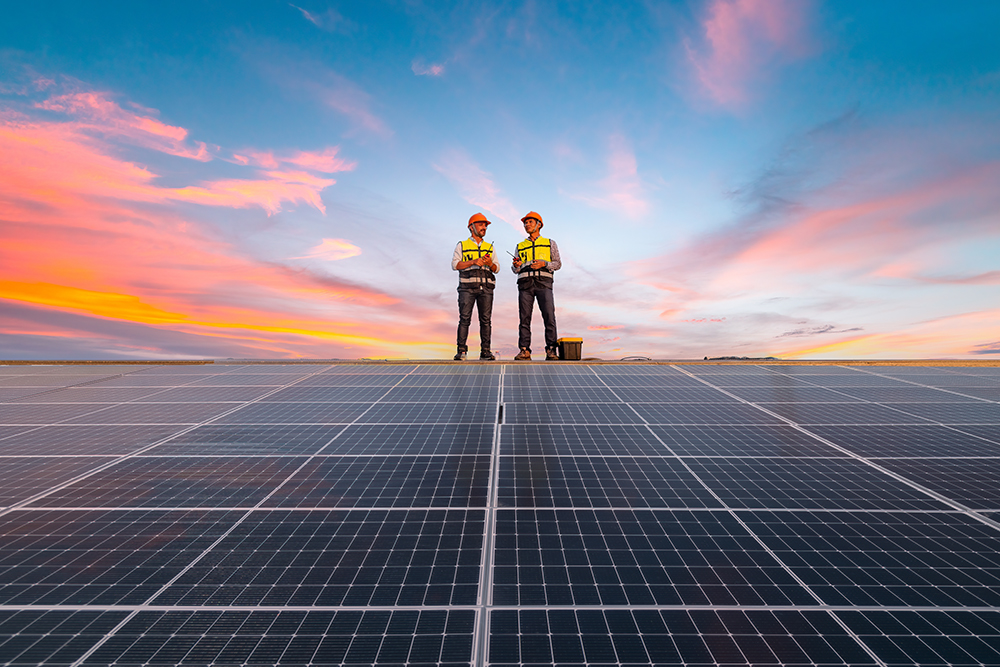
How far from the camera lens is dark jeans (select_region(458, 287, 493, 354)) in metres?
12.1

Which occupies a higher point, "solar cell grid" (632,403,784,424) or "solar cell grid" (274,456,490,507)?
"solar cell grid" (632,403,784,424)

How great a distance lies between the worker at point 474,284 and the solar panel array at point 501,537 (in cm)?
662

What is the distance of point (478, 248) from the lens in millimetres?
12125

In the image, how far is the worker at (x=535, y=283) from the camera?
39.7 feet

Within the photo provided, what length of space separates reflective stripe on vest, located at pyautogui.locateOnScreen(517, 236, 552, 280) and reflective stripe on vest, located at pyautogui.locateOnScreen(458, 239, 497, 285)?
947mm

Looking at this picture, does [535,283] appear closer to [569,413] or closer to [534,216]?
[534,216]

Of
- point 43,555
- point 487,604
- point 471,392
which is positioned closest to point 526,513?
point 487,604

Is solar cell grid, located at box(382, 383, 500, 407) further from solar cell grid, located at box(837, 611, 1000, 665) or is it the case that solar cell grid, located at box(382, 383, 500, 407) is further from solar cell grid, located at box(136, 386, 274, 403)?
solar cell grid, located at box(837, 611, 1000, 665)

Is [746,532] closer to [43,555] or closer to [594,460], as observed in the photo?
[594,460]

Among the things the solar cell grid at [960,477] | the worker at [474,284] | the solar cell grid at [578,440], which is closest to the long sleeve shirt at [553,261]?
the worker at [474,284]

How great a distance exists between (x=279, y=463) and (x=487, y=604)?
2.64 meters

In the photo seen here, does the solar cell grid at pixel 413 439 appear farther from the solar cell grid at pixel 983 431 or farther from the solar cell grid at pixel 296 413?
the solar cell grid at pixel 983 431

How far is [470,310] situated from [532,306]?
176 cm

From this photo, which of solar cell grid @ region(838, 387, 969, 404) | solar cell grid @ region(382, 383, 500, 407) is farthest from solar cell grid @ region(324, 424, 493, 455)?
solar cell grid @ region(838, 387, 969, 404)
